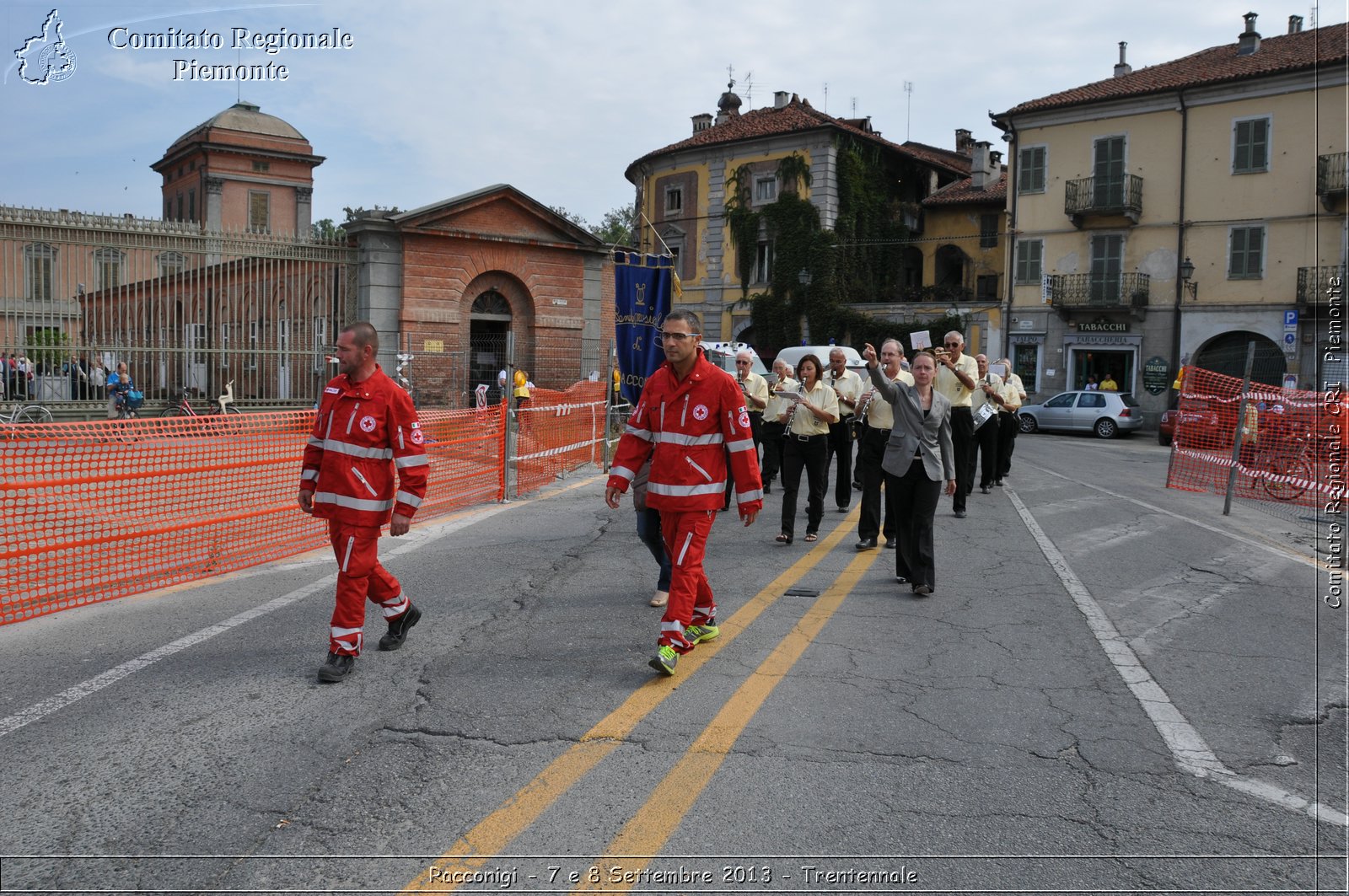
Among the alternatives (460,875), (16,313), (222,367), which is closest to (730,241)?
(222,367)

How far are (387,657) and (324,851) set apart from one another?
7.40 feet

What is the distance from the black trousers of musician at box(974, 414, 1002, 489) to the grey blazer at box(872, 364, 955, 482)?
6.23 meters

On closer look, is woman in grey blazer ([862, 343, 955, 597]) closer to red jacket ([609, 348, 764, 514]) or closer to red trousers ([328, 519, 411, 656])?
red jacket ([609, 348, 764, 514])

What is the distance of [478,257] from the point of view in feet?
76.1

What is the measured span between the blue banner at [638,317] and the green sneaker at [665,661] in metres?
9.24

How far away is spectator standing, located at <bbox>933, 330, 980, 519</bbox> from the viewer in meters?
11.2

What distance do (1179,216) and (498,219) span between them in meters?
24.9

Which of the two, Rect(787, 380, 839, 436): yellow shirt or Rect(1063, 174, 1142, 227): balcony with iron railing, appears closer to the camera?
Rect(787, 380, 839, 436): yellow shirt

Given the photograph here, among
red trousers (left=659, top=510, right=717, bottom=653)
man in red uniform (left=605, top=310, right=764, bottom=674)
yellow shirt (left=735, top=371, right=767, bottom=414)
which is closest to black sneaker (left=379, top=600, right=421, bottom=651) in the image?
man in red uniform (left=605, top=310, right=764, bottom=674)

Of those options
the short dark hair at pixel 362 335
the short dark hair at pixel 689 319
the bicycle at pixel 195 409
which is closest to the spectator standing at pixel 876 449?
the short dark hair at pixel 689 319

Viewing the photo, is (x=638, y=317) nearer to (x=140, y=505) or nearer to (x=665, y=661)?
(x=140, y=505)

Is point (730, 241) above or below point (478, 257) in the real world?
above

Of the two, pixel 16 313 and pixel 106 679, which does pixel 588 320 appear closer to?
pixel 16 313

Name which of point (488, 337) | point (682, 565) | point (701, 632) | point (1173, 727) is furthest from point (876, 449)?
point (488, 337)
